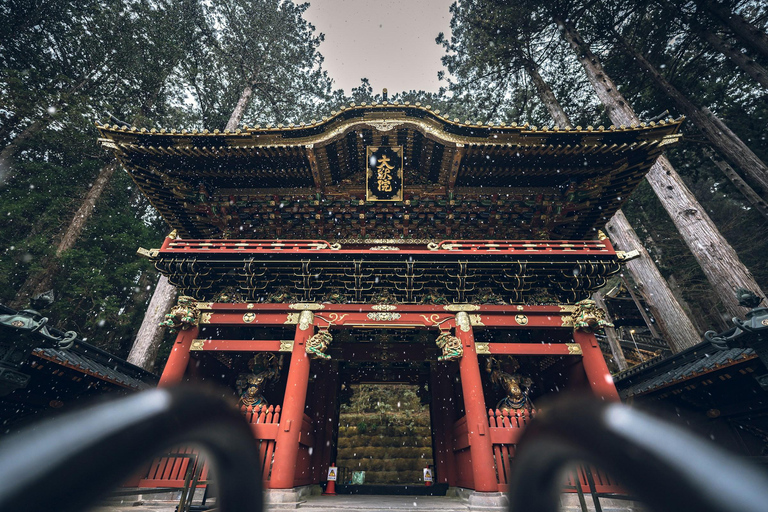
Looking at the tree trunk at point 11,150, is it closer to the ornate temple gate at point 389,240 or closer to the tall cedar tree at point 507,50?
the ornate temple gate at point 389,240

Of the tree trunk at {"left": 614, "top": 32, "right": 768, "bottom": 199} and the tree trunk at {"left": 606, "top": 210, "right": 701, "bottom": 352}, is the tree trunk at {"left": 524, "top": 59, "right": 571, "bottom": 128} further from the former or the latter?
the tree trunk at {"left": 606, "top": 210, "right": 701, "bottom": 352}

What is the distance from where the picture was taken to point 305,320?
707 centimetres

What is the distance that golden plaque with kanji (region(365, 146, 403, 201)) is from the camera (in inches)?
316

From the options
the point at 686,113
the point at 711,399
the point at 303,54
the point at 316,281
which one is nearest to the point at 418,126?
the point at 316,281

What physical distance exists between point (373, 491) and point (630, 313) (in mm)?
15374

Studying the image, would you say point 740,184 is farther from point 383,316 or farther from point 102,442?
point 102,442

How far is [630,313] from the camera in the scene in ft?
53.7

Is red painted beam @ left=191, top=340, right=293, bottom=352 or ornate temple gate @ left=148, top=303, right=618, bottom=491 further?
red painted beam @ left=191, top=340, right=293, bottom=352

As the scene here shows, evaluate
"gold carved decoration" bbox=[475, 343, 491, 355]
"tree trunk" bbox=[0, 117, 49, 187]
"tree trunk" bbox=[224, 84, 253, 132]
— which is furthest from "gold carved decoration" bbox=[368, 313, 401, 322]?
"tree trunk" bbox=[0, 117, 49, 187]

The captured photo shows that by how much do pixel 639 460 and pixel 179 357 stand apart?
8127mm

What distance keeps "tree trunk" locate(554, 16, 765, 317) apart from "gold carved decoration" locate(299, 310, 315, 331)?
9.74 meters

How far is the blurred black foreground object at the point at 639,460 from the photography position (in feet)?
1.70

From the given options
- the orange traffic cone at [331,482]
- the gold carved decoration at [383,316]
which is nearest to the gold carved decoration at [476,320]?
the gold carved decoration at [383,316]

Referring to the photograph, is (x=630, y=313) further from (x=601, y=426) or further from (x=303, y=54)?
(x=303, y=54)
